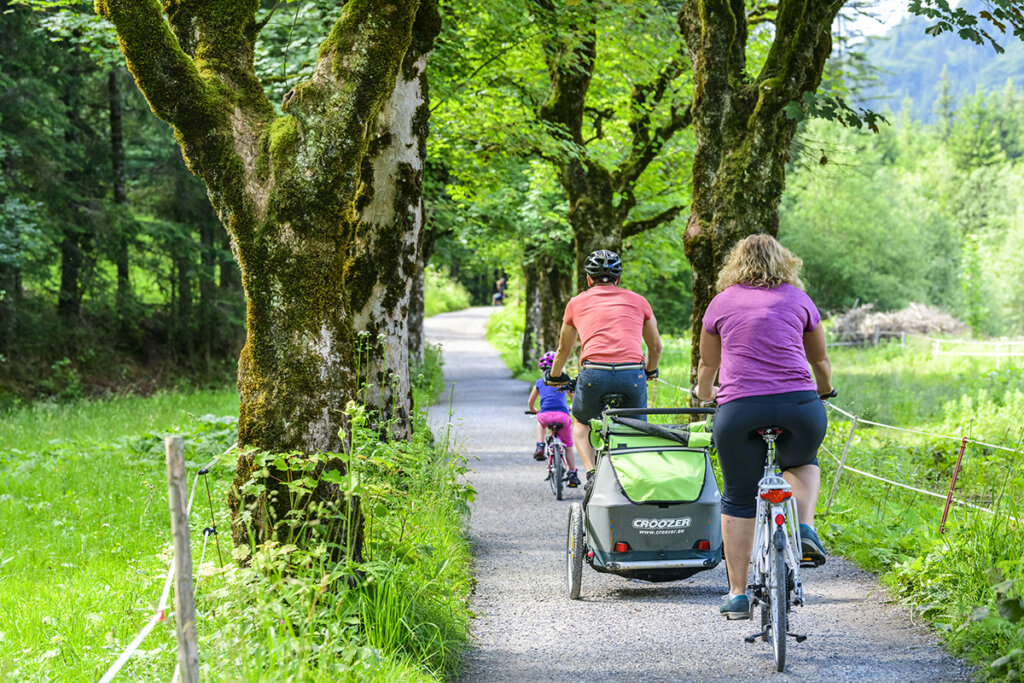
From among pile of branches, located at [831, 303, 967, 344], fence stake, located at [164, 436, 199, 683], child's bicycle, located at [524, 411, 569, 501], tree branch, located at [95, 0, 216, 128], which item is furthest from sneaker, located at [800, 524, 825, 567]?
pile of branches, located at [831, 303, 967, 344]

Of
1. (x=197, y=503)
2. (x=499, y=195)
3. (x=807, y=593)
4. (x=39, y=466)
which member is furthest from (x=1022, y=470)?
(x=499, y=195)

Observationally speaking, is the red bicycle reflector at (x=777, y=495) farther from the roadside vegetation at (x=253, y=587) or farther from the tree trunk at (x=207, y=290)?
the tree trunk at (x=207, y=290)

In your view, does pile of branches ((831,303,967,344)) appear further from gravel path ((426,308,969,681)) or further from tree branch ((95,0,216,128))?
tree branch ((95,0,216,128))

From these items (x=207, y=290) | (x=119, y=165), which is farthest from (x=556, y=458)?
(x=119, y=165)

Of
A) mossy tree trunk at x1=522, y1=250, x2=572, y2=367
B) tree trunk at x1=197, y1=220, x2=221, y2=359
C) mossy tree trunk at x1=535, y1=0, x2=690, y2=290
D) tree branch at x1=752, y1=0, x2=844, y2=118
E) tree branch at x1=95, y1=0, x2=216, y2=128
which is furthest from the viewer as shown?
tree trunk at x1=197, y1=220, x2=221, y2=359

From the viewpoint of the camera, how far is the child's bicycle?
32.6 ft

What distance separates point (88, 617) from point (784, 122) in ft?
25.8

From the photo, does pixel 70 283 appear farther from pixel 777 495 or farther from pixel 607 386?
pixel 777 495

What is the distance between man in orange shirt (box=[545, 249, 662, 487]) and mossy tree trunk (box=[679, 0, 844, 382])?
2.65 metres

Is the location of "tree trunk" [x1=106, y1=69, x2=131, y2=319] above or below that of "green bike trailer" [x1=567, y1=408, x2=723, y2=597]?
above

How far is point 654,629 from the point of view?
557 cm

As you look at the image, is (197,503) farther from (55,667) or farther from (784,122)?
(784,122)

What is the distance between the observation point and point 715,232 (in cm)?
984

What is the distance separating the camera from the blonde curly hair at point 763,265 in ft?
16.6
